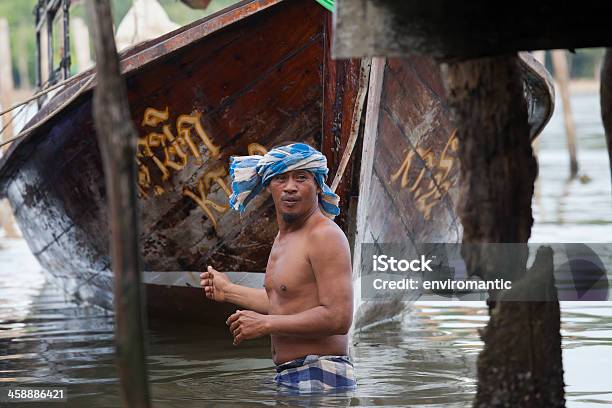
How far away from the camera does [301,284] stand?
534cm

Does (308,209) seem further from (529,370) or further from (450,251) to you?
(450,251)

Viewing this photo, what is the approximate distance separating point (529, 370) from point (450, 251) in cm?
487

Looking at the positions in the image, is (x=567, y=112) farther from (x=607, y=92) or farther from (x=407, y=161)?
(x=607, y=92)

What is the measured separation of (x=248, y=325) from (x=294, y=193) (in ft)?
2.20

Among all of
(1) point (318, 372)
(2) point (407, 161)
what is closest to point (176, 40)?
(2) point (407, 161)

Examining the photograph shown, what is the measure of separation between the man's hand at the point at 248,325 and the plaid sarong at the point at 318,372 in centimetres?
41

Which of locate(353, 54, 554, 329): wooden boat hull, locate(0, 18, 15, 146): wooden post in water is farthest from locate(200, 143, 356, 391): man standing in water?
locate(0, 18, 15, 146): wooden post in water

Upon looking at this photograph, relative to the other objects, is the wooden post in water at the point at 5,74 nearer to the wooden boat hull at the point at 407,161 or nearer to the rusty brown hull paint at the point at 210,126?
the rusty brown hull paint at the point at 210,126

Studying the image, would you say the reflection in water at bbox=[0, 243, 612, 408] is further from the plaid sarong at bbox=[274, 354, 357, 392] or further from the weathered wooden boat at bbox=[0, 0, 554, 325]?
the weathered wooden boat at bbox=[0, 0, 554, 325]

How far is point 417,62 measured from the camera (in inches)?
302

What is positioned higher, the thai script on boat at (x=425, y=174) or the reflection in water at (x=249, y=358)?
the thai script on boat at (x=425, y=174)

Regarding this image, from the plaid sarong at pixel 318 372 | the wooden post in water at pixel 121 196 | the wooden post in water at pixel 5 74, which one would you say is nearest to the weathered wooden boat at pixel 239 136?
the plaid sarong at pixel 318 372

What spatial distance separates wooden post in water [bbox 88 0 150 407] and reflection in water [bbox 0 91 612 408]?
6.78 feet

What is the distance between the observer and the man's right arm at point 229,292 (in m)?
5.36
